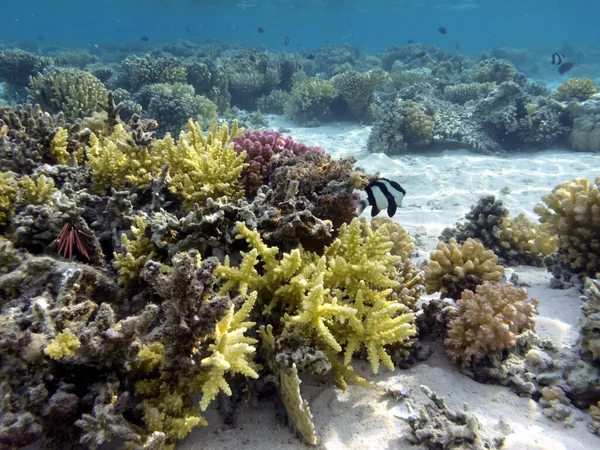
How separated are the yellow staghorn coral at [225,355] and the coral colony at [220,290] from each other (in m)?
0.01

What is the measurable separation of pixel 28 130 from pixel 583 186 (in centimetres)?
609

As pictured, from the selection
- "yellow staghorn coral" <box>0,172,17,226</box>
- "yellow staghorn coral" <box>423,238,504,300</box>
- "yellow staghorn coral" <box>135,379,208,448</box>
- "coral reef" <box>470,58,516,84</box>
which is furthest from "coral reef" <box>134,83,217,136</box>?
"coral reef" <box>470,58,516,84</box>

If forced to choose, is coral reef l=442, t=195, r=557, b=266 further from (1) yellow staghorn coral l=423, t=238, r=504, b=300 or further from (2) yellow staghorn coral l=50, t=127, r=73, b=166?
(2) yellow staghorn coral l=50, t=127, r=73, b=166

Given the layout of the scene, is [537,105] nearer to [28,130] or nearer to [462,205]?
[462,205]

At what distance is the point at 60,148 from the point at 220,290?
2.63 meters

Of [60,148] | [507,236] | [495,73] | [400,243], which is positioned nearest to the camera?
[60,148]

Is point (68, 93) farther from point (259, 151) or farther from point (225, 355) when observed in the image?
point (225, 355)

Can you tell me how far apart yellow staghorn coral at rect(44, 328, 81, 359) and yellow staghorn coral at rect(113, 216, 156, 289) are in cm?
75

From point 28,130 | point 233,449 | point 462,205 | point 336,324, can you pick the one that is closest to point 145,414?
point 233,449

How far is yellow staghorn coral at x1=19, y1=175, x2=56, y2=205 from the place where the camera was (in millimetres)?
2791

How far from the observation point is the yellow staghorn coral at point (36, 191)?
279 centimetres

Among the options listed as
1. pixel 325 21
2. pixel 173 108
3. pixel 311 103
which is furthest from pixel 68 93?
pixel 325 21

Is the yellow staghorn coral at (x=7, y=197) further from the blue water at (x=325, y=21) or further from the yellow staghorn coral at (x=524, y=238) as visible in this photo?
the blue water at (x=325, y=21)

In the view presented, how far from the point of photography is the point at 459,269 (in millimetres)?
3516
